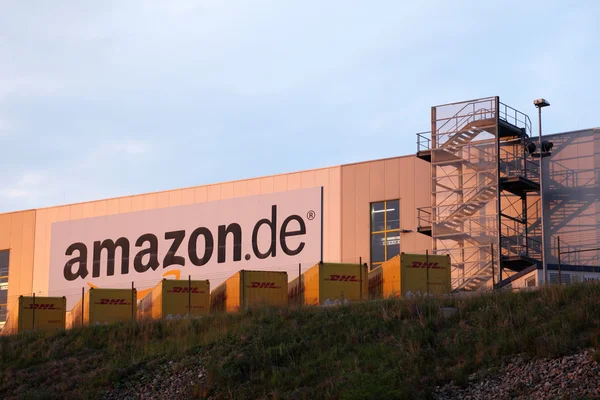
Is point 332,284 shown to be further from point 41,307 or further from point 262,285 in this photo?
point 41,307

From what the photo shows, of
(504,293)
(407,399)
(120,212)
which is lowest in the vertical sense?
(407,399)

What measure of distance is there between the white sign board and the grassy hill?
19177mm

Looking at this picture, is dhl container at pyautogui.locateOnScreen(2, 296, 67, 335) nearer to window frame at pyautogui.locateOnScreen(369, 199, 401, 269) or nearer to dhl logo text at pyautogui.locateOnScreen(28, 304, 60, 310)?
dhl logo text at pyautogui.locateOnScreen(28, 304, 60, 310)

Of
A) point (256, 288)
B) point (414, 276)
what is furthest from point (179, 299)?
point (414, 276)

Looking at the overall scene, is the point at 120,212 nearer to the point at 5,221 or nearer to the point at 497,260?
the point at 5,221

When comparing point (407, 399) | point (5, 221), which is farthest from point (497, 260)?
point (5, 221)

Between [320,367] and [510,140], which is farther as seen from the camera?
[510,140]

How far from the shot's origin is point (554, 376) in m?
20.7

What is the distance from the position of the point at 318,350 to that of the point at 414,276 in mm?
11099

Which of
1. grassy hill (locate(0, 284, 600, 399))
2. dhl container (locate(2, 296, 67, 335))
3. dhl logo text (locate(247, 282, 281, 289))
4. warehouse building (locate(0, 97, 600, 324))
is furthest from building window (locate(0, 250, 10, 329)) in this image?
grassy hill (locate(0, 284, 600, 399))

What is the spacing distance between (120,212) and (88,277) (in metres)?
4.55

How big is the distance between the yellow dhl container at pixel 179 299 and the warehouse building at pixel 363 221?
419 inches

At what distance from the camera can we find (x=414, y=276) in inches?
1432

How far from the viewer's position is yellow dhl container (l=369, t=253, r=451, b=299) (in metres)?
36.2
